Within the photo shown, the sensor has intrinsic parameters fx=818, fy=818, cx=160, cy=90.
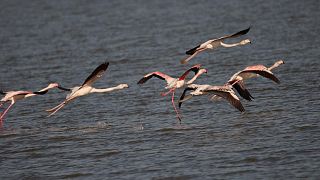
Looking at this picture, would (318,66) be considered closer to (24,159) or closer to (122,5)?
(24,159)

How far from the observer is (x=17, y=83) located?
78.2 ft

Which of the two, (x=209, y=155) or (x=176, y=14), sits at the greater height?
(x=209, y=155)

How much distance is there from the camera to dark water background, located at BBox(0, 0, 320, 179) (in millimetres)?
14055

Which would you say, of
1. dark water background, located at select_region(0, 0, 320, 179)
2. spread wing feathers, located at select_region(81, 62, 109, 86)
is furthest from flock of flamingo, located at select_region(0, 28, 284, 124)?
dark water background, located at select_region(0, 0, 320, 179)

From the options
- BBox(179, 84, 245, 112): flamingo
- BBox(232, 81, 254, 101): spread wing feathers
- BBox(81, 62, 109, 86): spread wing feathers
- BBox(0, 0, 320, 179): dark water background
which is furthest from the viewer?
BBox(232, 81, 254, 101): spread wing feathers

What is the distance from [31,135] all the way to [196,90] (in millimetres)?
3581

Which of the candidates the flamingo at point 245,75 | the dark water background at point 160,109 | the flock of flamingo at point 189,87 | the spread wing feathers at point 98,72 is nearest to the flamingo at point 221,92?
the flock of flamingo at point 189,87

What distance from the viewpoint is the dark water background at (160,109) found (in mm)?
14055

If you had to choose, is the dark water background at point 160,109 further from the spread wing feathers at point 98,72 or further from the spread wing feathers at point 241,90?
the spread wing feathers at point 98,72

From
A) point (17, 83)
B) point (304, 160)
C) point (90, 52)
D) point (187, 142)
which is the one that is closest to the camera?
point (304, 160)

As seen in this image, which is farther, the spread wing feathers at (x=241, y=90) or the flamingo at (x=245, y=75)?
the spread wing feathers at (x=241, y=90)

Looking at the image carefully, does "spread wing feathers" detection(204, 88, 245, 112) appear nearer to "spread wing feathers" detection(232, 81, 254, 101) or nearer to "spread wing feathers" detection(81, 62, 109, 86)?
"spread wing feathers" detection(232, 81, 254, 101)

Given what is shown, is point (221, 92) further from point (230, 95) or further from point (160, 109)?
point (160, 109)

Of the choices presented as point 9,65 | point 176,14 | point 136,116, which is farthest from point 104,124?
point 176,14
